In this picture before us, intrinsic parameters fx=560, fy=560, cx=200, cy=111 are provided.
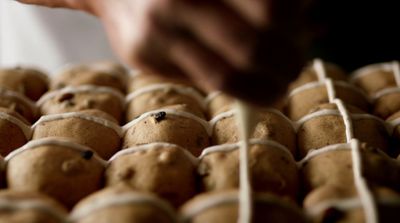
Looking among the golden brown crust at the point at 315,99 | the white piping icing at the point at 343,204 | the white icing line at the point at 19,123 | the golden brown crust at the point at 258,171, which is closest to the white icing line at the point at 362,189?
the white piping icing at the point at 343,204

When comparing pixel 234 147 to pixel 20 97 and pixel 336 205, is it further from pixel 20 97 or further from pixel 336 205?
pixel 20 97

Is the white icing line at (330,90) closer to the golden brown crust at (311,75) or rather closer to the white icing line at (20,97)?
the golden brown crust at (311,75)

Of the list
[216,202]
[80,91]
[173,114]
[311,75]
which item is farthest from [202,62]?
[311,75]

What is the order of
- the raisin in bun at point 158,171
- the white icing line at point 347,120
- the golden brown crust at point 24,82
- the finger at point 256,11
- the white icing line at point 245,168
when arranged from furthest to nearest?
1. the golden brown crust at point 24,82
2. the white icing line at point 347,120
3. the raisin in bun at point 158,171
4. the white icing line at point 245,168
5. the finger at point 256,11

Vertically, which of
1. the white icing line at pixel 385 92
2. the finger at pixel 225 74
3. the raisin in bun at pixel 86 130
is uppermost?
the white icing line at pixel 385 92

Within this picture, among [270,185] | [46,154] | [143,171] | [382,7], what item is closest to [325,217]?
[270,185]

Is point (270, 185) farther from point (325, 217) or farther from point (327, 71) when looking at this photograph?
point (327, 71)
